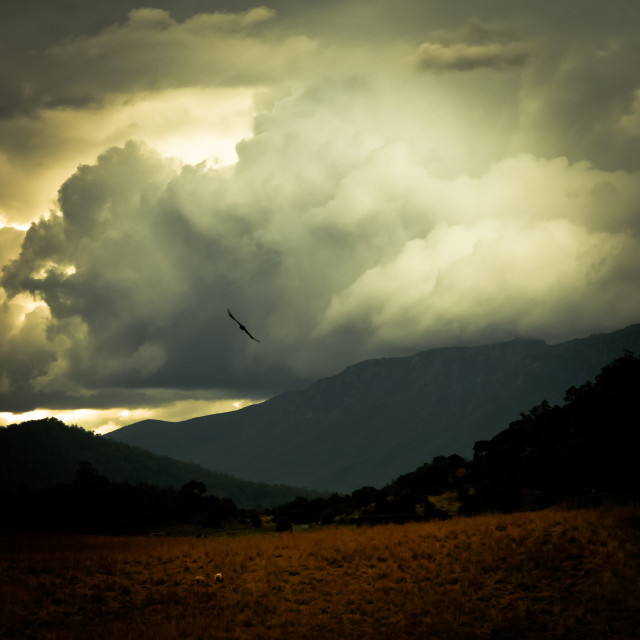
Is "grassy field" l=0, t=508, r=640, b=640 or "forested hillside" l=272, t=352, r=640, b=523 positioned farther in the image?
"forested hillside" l=272, t=352, r=640, b=523

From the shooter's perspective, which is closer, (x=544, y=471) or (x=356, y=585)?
(x=356, y=585)

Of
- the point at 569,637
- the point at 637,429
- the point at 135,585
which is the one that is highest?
the point at 637,429

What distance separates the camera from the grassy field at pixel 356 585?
38562mm

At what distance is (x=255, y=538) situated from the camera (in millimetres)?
57219

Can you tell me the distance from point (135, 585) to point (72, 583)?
3.33 meters

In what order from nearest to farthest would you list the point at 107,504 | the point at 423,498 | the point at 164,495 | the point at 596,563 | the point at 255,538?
the point at 596,563 → the point at 255,538 → the point at 423,498 → the point at 107,504 → the point at 164,495

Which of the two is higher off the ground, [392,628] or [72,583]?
Answer: [72,583]

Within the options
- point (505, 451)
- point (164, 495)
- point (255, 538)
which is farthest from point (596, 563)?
point (164, 495)

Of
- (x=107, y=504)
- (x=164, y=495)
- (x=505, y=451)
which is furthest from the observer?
(x=164, y=495)

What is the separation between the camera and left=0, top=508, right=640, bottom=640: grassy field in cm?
3856

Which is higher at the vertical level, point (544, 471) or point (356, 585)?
point (544, 471)

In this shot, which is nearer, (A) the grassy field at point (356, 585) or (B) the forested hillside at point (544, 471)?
(A) the grassy field at point (356, 585)

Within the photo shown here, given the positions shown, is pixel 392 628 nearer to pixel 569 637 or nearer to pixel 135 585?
pixel 569 637

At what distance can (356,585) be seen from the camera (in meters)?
44.6
